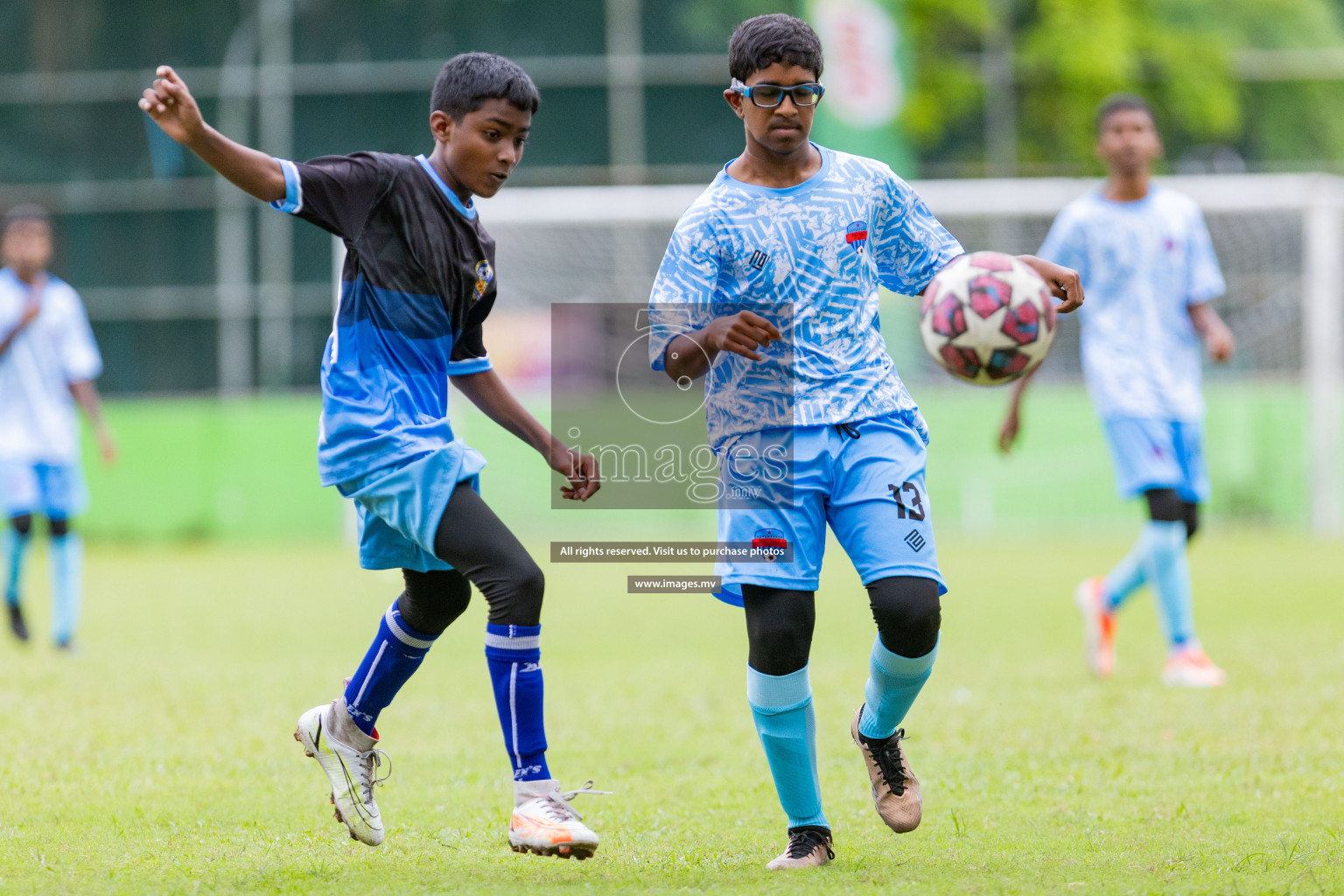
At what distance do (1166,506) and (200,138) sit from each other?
16.2 feet

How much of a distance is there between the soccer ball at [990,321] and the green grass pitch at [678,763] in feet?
4.08

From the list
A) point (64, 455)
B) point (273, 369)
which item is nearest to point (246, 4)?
point (273, 369)

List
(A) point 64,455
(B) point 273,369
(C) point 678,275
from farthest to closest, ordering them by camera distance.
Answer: (B) point 273,369 < (A) point 64,455 < (C) point 678,275

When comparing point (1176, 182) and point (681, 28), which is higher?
point (681, 28)

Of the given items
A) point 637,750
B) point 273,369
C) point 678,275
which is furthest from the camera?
point 273,369

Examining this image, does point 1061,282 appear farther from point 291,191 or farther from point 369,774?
point 369,774

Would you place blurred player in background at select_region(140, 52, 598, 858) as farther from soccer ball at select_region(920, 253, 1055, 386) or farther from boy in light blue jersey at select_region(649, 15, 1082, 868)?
soccer ball at select_region(920, 253, 1055, 386)

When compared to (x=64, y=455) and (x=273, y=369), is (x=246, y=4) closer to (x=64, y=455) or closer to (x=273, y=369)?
(x=273, y=369)

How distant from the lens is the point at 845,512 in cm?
395

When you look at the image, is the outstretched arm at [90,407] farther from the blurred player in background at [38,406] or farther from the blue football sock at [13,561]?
the blue football sock at [13,561]

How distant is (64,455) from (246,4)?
45.7 feet

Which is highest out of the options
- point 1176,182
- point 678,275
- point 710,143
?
point 710,143

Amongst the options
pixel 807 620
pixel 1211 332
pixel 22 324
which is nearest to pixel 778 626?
pixel 807 620

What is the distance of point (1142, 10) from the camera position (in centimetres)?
2466
